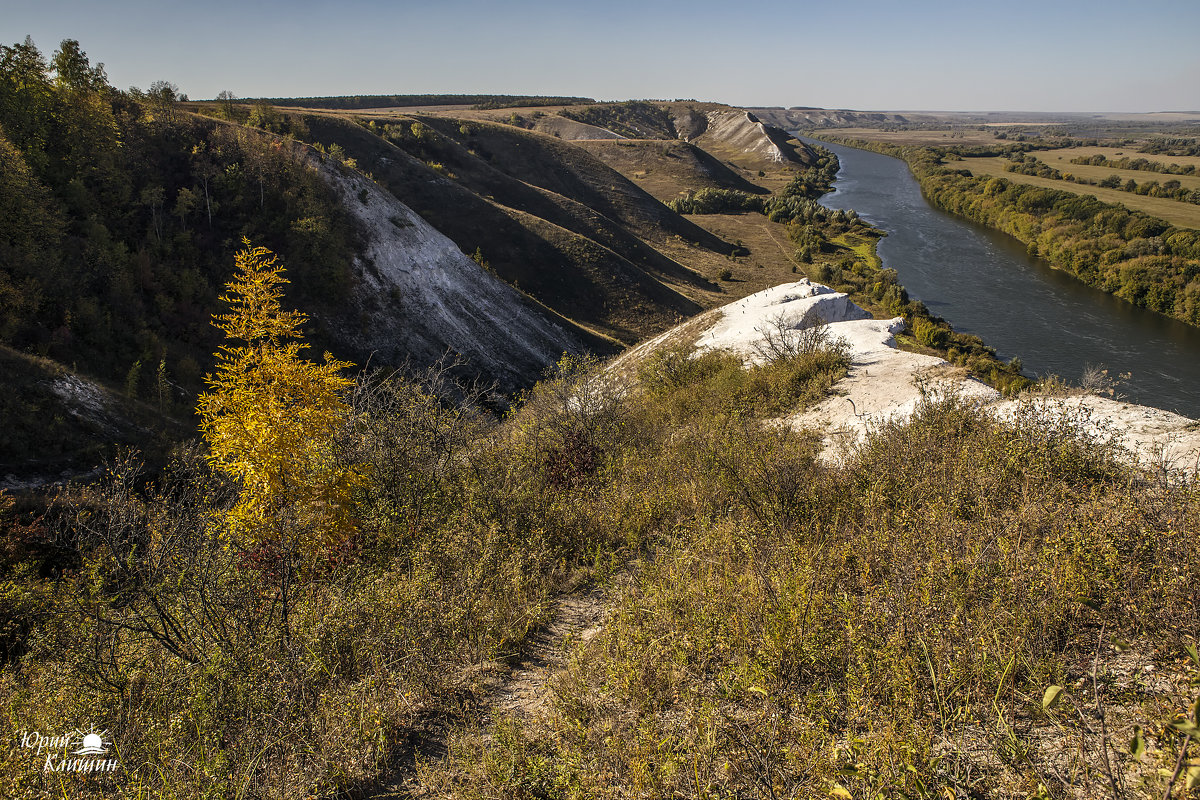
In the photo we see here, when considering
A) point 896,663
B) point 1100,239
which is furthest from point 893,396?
point 1100,239

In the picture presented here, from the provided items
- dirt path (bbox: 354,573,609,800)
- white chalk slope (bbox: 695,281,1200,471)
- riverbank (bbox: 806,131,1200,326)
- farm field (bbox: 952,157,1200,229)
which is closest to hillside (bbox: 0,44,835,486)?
white chalk slope (bbox: 695,281,1200,471)

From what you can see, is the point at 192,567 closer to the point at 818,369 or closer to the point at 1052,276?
the point at 818,369

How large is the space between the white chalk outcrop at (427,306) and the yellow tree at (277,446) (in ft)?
59.5

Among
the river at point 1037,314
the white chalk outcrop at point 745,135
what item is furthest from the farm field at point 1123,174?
the white chalk outcrop at point 745,135

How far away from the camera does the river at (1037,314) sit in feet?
106

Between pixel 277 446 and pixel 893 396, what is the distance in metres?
12.2

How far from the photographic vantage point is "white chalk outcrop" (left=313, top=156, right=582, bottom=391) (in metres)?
27.6

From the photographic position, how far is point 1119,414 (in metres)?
9.10

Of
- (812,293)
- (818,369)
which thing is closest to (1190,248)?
(812,293)

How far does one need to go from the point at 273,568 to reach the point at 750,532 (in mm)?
6702

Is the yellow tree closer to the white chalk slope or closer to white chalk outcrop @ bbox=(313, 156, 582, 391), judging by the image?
the white chalk slope

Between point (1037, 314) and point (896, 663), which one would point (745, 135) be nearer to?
point (1037, 314)

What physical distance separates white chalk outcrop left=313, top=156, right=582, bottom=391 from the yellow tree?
18144 mm

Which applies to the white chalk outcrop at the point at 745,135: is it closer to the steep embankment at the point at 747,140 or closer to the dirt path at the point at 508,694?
the steep embankment at the point at 747,140
